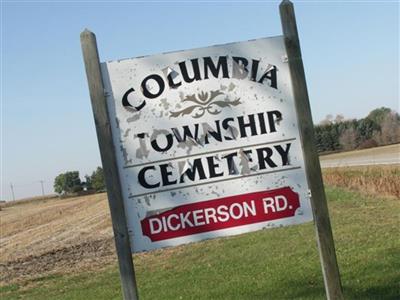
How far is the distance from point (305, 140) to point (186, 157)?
3.34 ft

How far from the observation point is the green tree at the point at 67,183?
14600cm

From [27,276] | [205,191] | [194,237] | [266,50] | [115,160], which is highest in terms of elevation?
[266,50]

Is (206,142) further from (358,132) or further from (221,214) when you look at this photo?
(358,132)

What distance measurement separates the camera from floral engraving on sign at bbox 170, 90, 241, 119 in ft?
16.6

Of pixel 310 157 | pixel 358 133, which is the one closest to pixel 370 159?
pixel 358 133

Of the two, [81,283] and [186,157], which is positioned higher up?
[186,157]

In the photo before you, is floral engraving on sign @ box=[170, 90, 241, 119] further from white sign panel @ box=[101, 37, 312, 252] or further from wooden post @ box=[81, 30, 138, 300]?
wooden post @ box=[81, 30, 138, 300]

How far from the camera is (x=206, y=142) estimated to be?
5070mm

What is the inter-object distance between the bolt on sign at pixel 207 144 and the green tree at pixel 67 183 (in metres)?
143

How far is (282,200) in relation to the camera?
5.15 meters

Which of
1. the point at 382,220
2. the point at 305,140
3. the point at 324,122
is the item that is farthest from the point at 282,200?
the point at 324,122

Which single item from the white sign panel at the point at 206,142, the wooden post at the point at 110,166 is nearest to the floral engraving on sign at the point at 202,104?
the white sign panel at the point at 206,142

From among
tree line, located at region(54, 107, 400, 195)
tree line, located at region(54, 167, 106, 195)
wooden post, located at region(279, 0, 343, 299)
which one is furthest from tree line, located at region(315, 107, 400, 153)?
wooden post, located at region(279, 0, 343, 299)

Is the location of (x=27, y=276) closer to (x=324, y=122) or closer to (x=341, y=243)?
(x=341, y=243)
